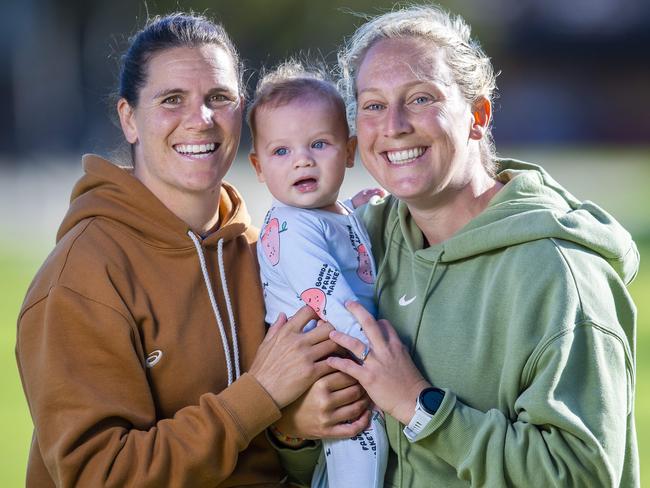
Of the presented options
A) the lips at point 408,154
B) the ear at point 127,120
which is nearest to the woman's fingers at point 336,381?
the lips at point 408,154

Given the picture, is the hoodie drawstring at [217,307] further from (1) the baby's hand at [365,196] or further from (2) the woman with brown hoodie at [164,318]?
(1) the baby's hand at [365,196]

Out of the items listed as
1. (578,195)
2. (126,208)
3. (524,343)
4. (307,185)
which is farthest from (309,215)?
(578,195)

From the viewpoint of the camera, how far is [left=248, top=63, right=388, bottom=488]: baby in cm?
348

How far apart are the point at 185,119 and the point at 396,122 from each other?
790mm

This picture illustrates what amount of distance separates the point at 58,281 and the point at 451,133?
4.55ft

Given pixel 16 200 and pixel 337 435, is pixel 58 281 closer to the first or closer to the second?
pixel 337 435

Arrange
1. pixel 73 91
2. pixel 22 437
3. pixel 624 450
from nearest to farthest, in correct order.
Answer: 1. pixel 624 450
2. pixel 22 437
3. pixel 73 91

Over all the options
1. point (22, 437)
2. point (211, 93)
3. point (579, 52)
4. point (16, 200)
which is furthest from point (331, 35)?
point (211, 93)

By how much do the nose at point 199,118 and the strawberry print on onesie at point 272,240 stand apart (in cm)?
42

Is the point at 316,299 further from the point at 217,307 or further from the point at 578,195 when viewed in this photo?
the point at 578,195

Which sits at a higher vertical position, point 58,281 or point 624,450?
point 58,281

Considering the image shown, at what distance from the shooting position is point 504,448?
300 cm

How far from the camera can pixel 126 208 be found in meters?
3.58

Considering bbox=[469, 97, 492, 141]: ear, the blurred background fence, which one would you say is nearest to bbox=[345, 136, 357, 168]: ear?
bbox=[469, 97, 492, 141]: ear
